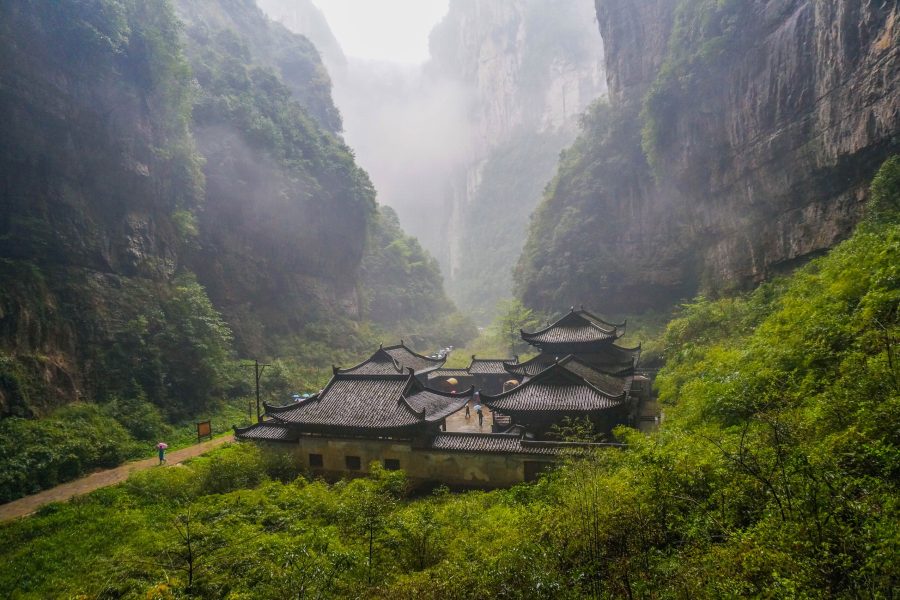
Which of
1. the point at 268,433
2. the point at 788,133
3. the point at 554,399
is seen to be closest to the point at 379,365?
the point at 268,433

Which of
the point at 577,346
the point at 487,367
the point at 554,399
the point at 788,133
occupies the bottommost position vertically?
the point at 554,399

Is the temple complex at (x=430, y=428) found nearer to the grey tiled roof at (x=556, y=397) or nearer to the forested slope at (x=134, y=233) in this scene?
the grey tiled roof at (x=556, y=397)

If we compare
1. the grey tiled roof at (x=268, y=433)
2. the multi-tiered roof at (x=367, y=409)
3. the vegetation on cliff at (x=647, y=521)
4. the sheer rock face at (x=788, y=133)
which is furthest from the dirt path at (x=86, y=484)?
the sheer rock face at (x=788, y=133)

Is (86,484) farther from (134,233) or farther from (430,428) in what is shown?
(134,233)

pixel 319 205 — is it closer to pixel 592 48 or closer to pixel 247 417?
pixel 247 417

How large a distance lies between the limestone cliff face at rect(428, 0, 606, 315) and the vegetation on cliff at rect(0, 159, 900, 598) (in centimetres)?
7629

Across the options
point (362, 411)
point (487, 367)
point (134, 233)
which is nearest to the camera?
point (362, 411)

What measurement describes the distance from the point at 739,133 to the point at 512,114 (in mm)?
87229

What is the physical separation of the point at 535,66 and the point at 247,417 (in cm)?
10611

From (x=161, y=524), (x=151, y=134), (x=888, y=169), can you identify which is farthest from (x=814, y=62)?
(x=151, y=134)

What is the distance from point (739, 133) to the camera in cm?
2900

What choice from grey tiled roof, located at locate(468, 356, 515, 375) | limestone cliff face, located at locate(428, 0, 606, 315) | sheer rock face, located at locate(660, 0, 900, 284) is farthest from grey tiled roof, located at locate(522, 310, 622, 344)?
limestone cliff face, located at locate(428, 0, 606, 315)

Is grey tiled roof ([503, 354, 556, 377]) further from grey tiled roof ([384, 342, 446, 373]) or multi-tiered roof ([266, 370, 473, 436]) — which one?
grey tiled roof ([384, 342, 446, 373])

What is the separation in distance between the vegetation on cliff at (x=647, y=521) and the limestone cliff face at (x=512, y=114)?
250 feet
